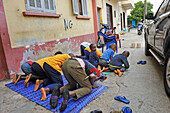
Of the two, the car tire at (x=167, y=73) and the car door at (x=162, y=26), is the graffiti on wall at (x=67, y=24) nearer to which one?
the car door at (x=162, y=26)

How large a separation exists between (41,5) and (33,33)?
1.14m

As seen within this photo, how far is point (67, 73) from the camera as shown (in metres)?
2.44

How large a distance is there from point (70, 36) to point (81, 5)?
7.25 ft

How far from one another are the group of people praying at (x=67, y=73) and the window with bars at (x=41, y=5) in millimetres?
2181

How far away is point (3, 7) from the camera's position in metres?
3.61

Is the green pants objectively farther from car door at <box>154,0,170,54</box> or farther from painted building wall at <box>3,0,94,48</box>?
painted building wall at <box>3,0,94,48</box>

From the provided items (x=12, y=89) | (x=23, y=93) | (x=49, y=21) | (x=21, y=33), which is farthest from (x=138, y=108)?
(x=49, y=21)

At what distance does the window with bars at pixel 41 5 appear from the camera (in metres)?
4.42

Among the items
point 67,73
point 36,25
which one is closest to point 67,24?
point 36,25

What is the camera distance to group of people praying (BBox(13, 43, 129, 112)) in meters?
2.34

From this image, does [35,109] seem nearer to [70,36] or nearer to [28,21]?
[28,21]

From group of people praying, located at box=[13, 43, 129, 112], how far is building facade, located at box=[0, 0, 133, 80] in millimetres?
848

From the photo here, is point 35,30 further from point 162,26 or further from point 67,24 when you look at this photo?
point 162,26

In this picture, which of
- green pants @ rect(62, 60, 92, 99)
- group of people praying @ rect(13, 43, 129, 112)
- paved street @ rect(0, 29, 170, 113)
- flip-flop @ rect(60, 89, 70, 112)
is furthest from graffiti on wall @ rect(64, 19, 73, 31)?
A: flip-flop @ rect(60, 89, 70, 112)
